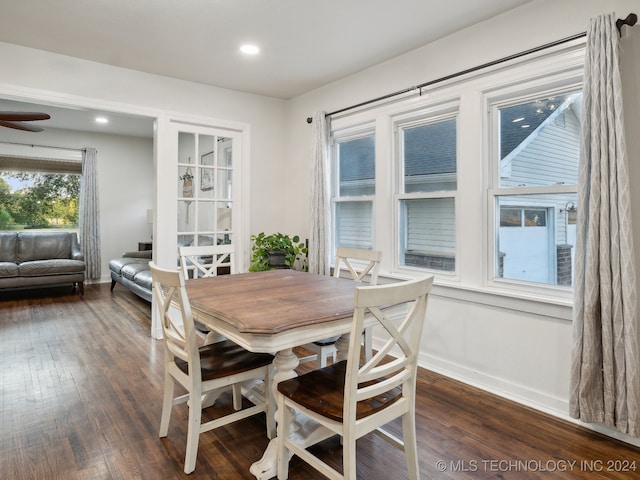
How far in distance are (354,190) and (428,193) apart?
920 mm

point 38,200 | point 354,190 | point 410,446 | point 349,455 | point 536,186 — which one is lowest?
point 410,446

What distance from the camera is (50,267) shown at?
5836mm

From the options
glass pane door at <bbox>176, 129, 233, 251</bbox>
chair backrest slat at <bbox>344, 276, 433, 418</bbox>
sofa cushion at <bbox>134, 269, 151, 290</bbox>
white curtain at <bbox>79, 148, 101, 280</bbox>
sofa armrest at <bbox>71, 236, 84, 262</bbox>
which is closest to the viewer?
chair backrest slat at <bbox>344, 276, 433, 418</bbox>

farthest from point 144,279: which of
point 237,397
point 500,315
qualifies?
point 500,315

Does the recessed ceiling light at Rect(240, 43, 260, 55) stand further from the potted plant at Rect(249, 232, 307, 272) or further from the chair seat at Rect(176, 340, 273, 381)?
the chair seat at Rect(176, 340, 273, 381)

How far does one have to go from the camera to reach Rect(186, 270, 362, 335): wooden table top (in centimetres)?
161

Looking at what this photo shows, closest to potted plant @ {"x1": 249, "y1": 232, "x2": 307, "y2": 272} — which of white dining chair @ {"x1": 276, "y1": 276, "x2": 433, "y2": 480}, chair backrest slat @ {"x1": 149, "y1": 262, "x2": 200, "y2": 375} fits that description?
chair backrest slat @ {"x1": 149, "y1": 262, "x2": 200, "y2": 375}

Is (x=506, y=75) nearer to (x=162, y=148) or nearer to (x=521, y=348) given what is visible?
(x=521, y=348)

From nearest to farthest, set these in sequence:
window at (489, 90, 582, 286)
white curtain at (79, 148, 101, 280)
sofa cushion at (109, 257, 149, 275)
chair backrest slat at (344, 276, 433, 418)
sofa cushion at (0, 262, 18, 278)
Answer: chair backrest slat at (344, 276, 433, 418) → window at (489, 90, 582, 286) → sofa cushion at (0, 262, 18, 278) → sofa cushion at (109, 257, 149, 275) → white curtain at (79, 148, 101, 280)

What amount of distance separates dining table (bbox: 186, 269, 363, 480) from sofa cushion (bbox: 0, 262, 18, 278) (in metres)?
4.81

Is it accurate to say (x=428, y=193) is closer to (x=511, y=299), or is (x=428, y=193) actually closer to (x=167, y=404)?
(x=511, y=299)

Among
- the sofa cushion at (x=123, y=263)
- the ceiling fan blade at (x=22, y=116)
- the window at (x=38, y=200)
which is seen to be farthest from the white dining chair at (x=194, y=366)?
the window at (x=38, y=200)

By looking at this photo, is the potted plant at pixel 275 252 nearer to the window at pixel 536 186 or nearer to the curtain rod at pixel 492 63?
the curtain rod at pixel 492 63

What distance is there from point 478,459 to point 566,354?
0.91 m
